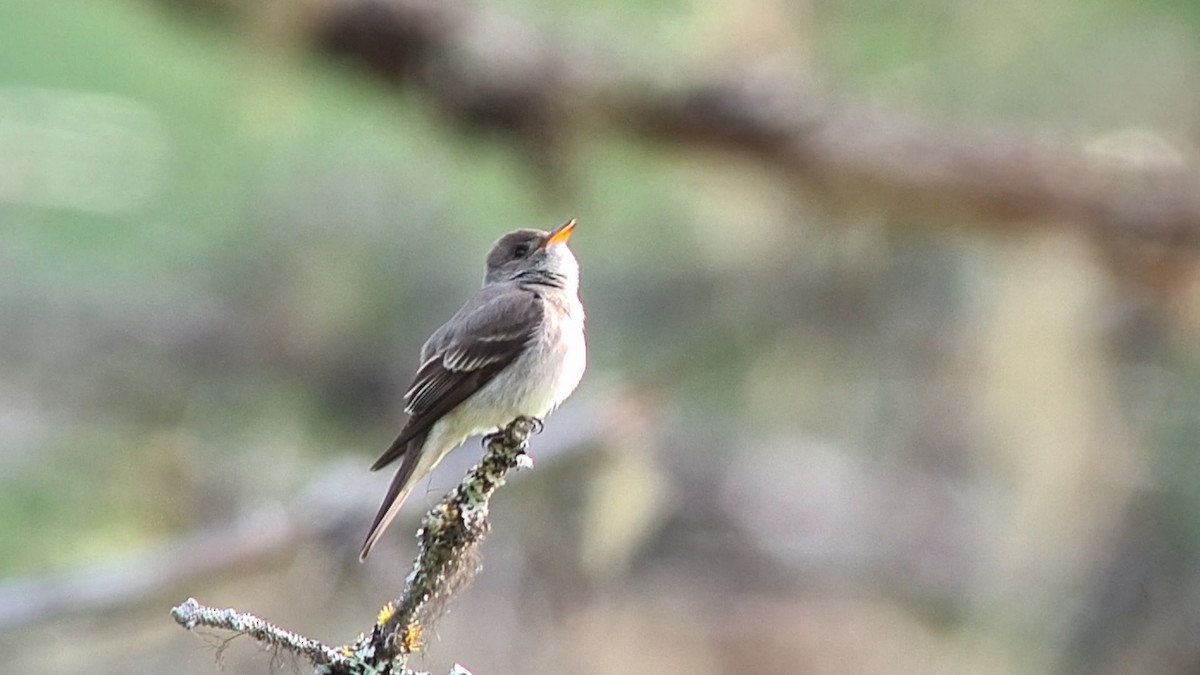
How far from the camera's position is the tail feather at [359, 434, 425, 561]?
3.00 metres

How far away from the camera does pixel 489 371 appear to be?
143 inches

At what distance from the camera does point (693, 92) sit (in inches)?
243

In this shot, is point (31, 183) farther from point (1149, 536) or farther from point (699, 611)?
point (1149, 536)

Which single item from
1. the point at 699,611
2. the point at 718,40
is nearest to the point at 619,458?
the point at 718,40

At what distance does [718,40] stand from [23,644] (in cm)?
331

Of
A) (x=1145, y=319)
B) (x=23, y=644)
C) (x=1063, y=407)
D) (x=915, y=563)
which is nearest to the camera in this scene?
(x=23, y=644)

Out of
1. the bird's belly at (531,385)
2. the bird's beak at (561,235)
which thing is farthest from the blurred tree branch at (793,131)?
the bird's belly at (531,385)

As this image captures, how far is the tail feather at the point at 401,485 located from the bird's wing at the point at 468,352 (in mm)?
34

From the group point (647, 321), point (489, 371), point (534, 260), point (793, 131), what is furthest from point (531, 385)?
point (647, 321)

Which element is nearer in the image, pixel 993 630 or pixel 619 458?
pixel 619 458

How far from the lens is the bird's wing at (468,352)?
342cm

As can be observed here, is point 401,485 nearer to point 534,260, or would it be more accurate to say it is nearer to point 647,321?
point 534,260

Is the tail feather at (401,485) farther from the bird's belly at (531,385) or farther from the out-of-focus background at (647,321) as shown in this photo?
the out-of-focus background at (647,321)

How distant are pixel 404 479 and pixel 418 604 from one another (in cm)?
135
